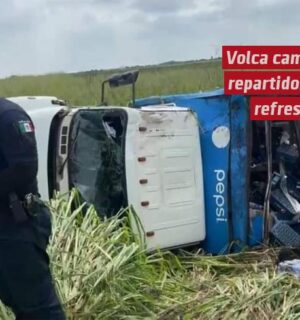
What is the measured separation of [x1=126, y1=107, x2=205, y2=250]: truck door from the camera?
610 cm

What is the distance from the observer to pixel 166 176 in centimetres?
630

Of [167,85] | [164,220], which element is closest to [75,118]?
[164,220]

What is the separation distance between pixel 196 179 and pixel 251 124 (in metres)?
0.60

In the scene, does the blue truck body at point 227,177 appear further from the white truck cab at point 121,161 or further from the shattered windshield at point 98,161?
the shattered windshield at point 98,161

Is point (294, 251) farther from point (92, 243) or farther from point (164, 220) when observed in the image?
point (92, 243)
